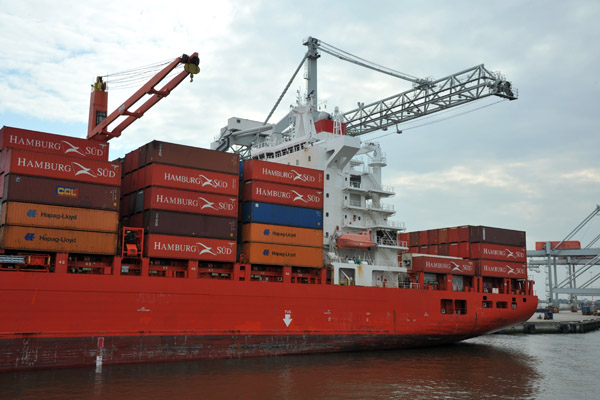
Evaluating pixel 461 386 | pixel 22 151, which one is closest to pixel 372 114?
pixel 461 386

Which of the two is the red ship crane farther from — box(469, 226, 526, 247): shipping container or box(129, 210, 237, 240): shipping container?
box(469, 226, 526, 247): shipping container

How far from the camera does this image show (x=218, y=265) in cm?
2519

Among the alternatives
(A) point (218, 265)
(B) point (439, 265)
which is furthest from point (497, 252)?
(A) point (218, 265)

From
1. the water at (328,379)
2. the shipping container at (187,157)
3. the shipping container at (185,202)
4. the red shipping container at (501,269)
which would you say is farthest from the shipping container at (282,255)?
the red shipping container at (501,269)

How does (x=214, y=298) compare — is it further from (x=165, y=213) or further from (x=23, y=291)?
(x=23, y=291)

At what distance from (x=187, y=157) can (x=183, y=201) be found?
2.13 m

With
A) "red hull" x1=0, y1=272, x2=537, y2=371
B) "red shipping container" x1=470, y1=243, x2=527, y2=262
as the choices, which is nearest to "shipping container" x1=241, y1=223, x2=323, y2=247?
"red hull" x1=0, y1=272, x2=537, y2=371

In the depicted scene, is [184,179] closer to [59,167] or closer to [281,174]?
[59,167]

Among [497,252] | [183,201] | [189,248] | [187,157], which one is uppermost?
[187,157]

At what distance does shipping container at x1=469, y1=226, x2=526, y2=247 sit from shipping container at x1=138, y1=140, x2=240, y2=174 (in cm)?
1782

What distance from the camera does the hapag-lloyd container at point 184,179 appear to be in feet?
77.7

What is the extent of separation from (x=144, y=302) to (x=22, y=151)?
25.5ft

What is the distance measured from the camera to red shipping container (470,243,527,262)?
113ft

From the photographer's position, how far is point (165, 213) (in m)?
23.5
